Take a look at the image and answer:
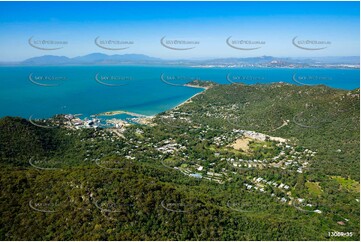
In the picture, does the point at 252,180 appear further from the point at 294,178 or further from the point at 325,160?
the point at 325,160
